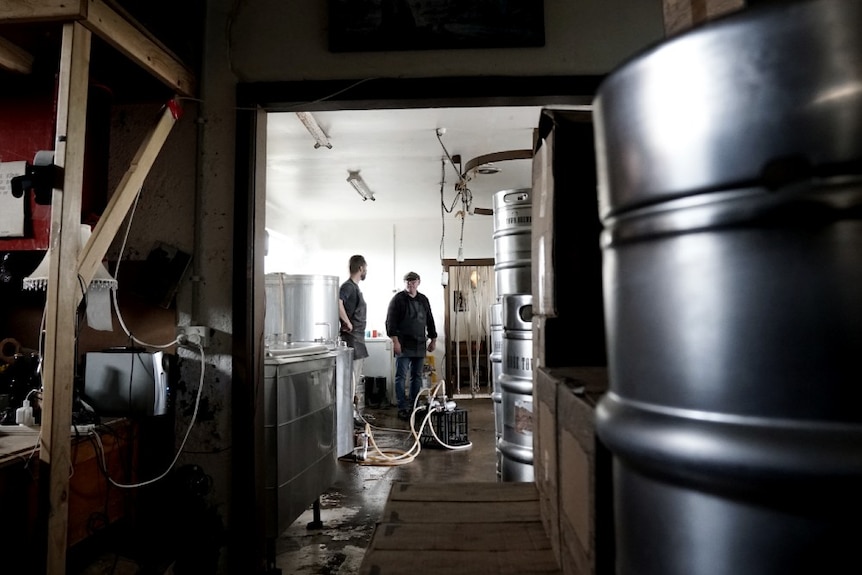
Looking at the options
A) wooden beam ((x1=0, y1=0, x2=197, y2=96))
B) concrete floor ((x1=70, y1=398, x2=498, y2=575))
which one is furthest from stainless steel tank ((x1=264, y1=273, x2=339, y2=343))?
wooden beam ((x1=0, y1=0, x2=197, y2=96))

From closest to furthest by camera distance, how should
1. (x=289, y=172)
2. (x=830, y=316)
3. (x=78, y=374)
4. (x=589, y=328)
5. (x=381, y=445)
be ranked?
1. (x=830, y=316)
2. (x=589, y=328)
3. (x=78, y=374)
4. (x=381, y=445)
5. (x=289, y=172)

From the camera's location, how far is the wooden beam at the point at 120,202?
1.58 metres

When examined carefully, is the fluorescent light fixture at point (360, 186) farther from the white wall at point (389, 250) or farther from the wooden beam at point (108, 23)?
the wooden beam at point (108, 23)

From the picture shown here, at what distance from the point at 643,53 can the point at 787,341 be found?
0.27m

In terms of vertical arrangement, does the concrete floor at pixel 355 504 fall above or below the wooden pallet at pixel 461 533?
below

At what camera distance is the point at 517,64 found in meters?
2.05

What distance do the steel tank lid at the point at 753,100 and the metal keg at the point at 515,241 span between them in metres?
2.38

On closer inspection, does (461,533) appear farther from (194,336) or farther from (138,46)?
(138,46)

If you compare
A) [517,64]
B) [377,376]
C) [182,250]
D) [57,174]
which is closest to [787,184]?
[57,174]

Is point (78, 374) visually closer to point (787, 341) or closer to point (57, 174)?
point (57, 174)

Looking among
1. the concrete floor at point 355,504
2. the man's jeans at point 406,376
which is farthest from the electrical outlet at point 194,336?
the man's jeans at point 406,376

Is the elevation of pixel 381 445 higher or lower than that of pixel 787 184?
lower

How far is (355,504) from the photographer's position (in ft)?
10.6

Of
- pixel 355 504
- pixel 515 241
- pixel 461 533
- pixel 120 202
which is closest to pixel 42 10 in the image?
pixel 120 202
